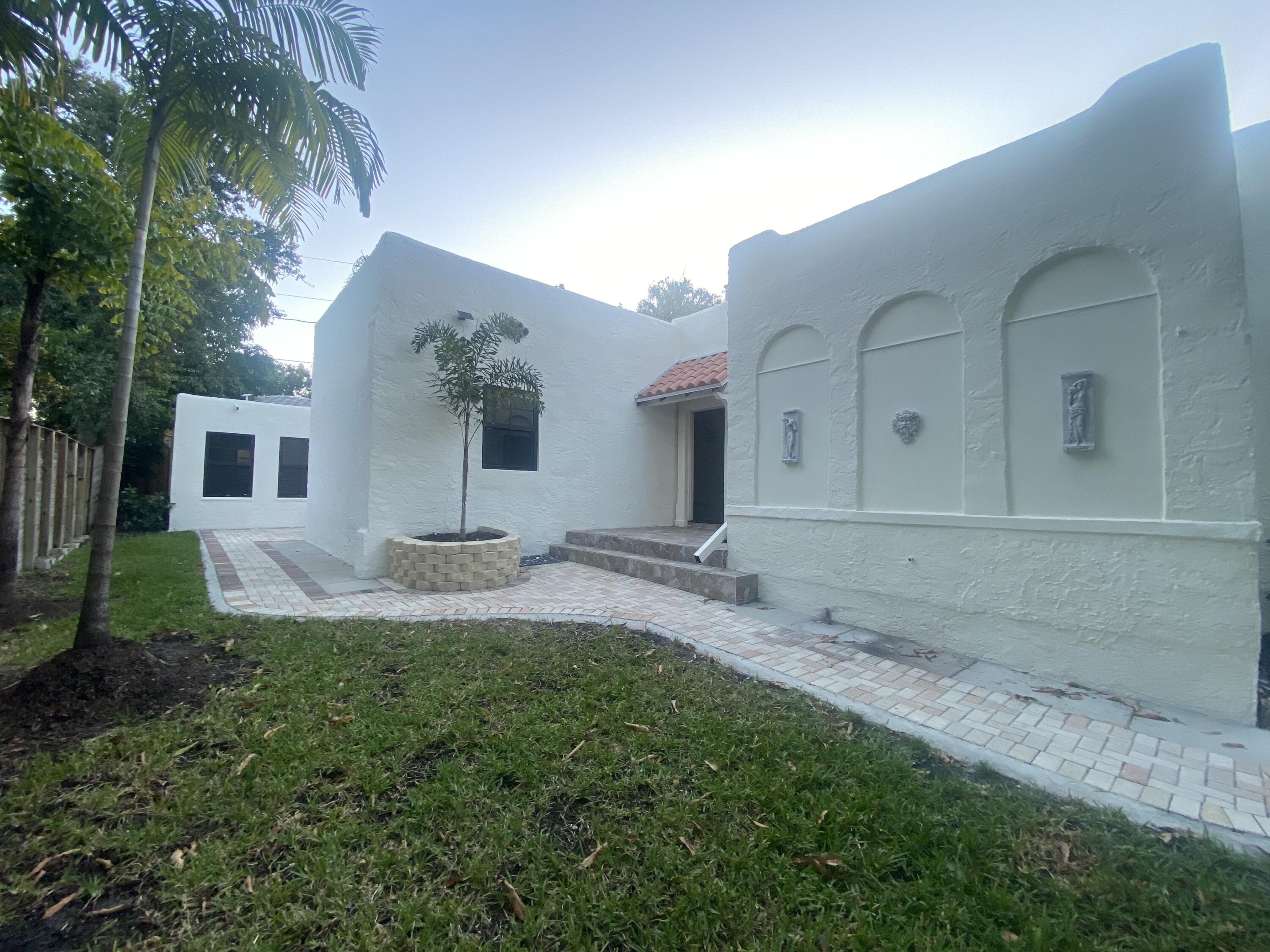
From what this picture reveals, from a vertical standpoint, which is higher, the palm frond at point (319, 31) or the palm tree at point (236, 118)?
the palm frond at point (319, 31)

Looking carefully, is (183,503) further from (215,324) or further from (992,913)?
(992,913)

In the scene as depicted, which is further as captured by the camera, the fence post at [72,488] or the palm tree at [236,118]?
the fence post at [72,488]

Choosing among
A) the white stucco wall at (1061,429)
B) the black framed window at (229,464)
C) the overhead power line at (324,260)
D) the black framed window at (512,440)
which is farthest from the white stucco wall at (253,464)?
the white stucco wall at (1061,429)

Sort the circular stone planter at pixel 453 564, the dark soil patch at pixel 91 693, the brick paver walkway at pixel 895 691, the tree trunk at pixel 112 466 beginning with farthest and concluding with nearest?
the circular stone planter at pixel 453 564 → the tree trunk at pixel 112 466 → the dark soil patch at pixel 91 693 → the brick paver walkway at pixel 895 691

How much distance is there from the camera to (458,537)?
680 centimetres

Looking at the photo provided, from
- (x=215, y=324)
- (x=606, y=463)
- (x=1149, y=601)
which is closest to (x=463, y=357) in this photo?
(x=606, y=463)

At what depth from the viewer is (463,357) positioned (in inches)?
253

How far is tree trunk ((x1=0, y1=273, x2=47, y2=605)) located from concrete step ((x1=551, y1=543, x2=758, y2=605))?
5.86m

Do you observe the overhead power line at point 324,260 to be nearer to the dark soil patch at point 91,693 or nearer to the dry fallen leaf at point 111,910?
the dark soil patch at point 91,693

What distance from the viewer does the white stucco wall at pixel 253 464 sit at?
40.9 ft

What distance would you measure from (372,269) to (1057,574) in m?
8.28

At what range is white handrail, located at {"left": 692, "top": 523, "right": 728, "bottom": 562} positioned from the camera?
19.9ft

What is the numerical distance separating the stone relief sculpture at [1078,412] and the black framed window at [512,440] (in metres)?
5.91

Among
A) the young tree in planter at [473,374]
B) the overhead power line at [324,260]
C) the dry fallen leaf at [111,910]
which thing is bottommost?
the dry fallen leaf at [111,910]
